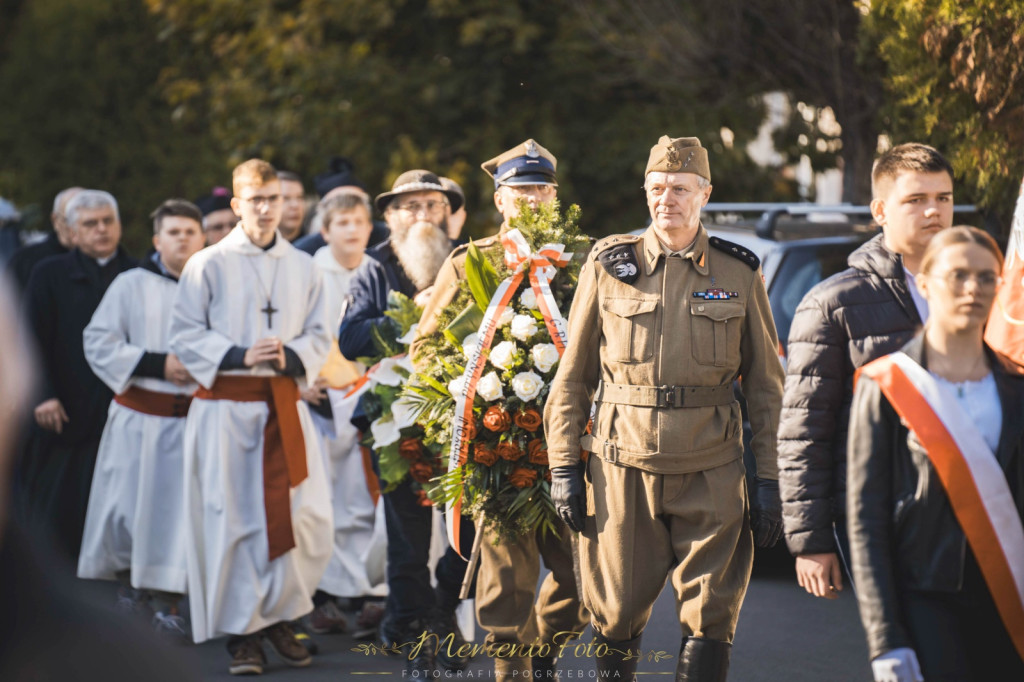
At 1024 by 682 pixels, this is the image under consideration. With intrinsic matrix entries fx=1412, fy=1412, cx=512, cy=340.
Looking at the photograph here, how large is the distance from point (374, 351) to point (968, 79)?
374 centimetres

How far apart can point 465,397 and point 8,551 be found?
4099 mm

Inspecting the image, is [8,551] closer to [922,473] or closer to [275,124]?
[922,473]

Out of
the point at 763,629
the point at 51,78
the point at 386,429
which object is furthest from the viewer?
the point at 51,78

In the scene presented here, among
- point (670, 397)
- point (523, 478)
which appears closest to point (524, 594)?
point (523, 478)

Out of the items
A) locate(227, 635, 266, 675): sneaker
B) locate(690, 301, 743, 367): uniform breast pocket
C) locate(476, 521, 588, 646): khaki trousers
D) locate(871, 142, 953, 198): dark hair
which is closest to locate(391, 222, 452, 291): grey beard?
locate(476, 521, 588, 646): khaki trousers

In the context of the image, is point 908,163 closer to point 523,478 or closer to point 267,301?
point 523,478

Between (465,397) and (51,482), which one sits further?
(51,482)

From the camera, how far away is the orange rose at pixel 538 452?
225 inches

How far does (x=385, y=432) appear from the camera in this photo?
658cm

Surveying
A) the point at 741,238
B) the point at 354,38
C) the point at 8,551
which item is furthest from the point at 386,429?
the point at 354,38

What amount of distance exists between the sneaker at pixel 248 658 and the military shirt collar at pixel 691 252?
3.00m

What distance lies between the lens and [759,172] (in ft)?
47.4

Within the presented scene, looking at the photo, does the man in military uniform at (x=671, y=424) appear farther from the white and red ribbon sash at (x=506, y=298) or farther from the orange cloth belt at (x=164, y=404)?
the orange cloth belt at (x=164, y=404)

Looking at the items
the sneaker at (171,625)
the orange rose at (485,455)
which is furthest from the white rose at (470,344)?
the sneaker at (171,625)
